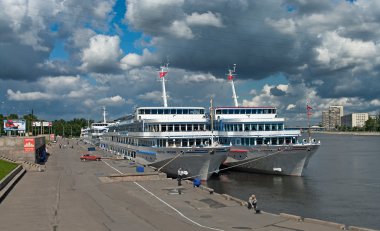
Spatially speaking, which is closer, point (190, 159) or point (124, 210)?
point (124, 210)

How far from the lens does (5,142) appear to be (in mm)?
58094

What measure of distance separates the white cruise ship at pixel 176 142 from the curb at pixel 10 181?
16.3m

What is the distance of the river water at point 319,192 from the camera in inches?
1408

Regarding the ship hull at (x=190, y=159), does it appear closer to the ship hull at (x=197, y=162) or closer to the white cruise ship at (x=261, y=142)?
the ship hull at (x=197, y=162)

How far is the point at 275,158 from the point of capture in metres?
58.8

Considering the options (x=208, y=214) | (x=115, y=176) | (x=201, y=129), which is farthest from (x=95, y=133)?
(x=208, y=214)

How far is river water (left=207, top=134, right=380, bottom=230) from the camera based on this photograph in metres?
35.8

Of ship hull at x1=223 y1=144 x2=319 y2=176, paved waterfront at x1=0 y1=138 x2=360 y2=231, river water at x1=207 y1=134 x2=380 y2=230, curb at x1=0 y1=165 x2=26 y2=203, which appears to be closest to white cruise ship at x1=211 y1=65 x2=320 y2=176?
ship hull at x1=223 y1=144 x2=319 y2=176

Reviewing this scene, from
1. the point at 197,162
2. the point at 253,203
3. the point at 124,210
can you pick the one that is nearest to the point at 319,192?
the point at 197,162

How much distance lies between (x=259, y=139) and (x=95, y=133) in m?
95.6

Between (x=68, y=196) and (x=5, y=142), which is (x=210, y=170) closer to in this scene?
(x=68, y=196)

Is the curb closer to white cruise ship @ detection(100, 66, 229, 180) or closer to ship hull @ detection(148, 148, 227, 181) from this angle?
white cruise ship @ detection(100, 66, 229, 180)

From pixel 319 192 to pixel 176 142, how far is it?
61.7 feet

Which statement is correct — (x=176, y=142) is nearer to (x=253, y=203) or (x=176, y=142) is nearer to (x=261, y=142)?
(x=261, y=142)
